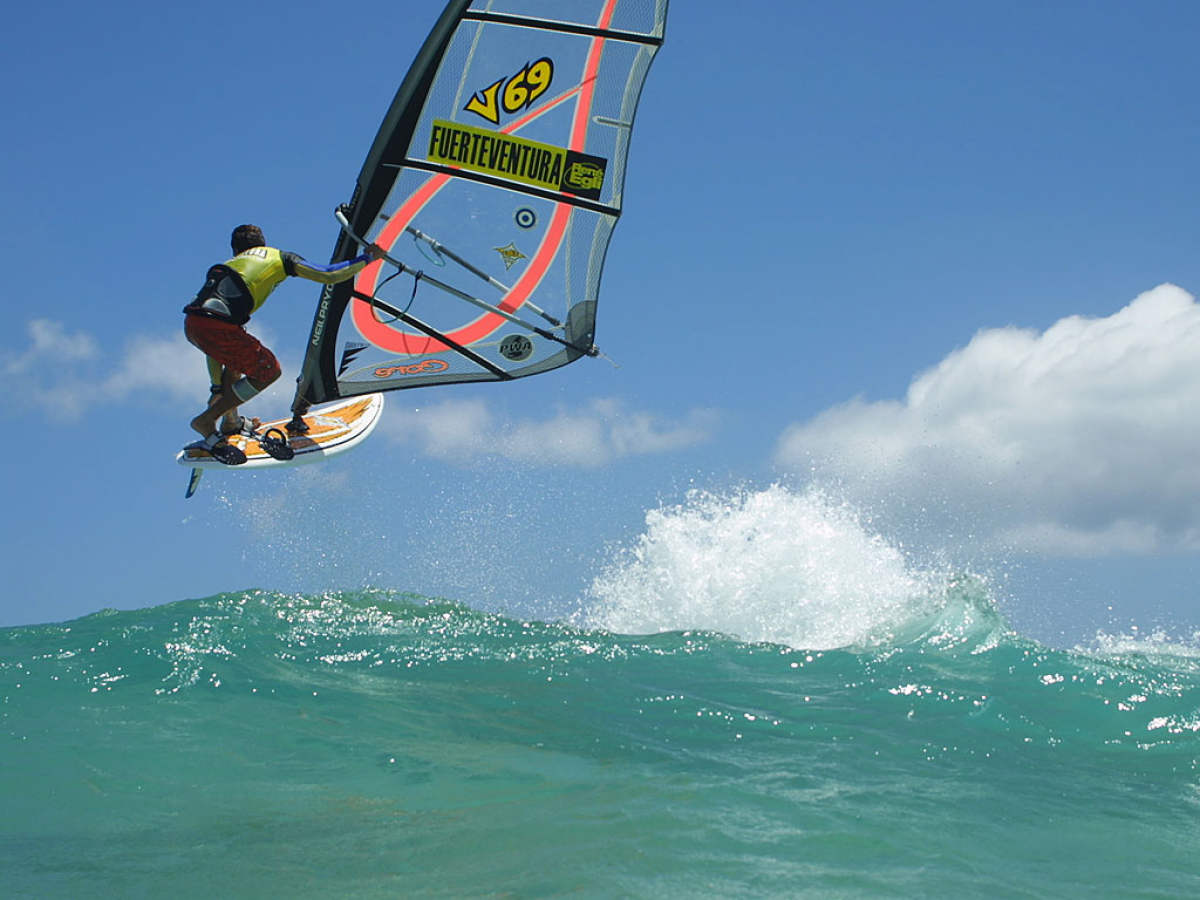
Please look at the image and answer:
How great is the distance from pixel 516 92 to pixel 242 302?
2536 millimetres

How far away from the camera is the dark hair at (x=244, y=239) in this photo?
644 centimetres

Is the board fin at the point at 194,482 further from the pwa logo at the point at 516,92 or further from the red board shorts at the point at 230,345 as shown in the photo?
the pwa logo at the point at 516,92

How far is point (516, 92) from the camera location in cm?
677

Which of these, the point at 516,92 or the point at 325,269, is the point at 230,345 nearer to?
the point at 325,269

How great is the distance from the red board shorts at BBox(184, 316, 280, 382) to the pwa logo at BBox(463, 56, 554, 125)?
2.32 meters

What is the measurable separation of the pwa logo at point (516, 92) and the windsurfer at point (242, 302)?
1.32 metres

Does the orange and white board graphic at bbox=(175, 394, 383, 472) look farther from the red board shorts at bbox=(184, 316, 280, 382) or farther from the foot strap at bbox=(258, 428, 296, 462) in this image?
the red board shorts at bbox=(184, 316, 280, 382)

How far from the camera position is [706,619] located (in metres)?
9.32

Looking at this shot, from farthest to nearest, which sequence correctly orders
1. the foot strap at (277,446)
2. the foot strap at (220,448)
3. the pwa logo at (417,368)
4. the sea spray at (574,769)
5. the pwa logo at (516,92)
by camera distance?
1. the pwa logo at (417,368)
2. the foot strap at (277,446)
3. the foot strap at (220,448)
4. the pwa logo at (516,92)
5. the sea spray at (574,769)

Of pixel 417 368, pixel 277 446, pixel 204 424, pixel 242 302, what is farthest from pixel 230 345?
pixel 417 368

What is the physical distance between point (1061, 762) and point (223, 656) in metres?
5.24

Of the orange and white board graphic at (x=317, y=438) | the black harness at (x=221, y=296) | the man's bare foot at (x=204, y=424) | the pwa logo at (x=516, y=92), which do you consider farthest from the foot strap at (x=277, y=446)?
the pwa logo at (x=516, y=92)

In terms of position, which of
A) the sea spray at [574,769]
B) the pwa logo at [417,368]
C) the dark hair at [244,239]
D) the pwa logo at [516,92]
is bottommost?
the sea spray at [574,769]

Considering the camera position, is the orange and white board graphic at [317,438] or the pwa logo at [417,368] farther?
the pwa logo at [417,368]
